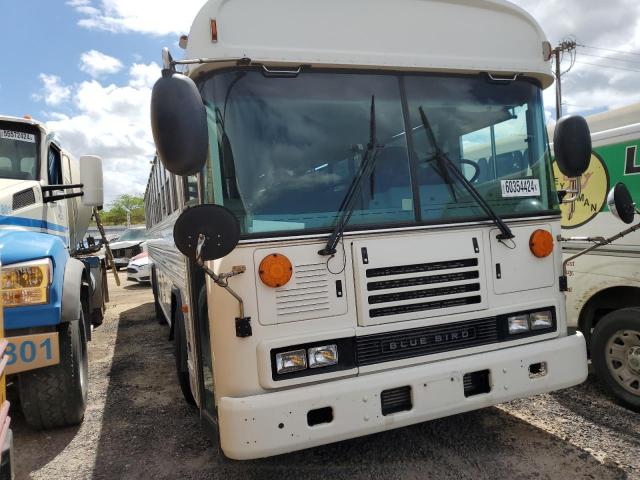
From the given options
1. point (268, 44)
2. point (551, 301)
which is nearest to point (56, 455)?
point (268, 44)

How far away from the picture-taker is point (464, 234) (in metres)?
3.10

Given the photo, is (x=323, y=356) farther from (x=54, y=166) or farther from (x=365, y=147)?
(x=54, y=166)

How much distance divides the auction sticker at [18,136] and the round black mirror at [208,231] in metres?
3.68

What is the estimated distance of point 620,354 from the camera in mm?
3949

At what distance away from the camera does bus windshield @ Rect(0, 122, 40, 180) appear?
194 inches

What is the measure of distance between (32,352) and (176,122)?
2259 millimetres

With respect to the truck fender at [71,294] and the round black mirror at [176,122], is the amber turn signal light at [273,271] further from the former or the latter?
the truck fender at [71,294]

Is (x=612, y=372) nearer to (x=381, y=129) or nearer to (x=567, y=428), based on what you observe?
(x=567, y=428)

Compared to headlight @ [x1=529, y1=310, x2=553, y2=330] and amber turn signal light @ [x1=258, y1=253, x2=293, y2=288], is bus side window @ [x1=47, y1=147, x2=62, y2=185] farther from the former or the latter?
headlight @ [x1=529, y1=310, x2=553, y2=330]

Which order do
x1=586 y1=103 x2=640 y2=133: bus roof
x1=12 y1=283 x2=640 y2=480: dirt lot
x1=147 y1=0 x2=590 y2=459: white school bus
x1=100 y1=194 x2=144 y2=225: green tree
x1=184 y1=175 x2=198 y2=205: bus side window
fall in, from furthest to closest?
x1=100 y1=194 x2=144 y2=225: green tree < x1=586 y1=103 x2=640 y2=133: bus roof < x1=12 y1=283 x2=640 y2=480: dirt lot < x1=184 y1=175 x2=198 y2=205: bus side window < x1=147 y1=0 x2=590 y2=459: white school bus

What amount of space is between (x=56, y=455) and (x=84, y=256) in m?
4.58

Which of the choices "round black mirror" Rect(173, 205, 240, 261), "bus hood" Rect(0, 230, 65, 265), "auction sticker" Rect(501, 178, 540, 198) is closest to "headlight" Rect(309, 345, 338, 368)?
"round black mirror" Rect(173, 205, 240, 261)

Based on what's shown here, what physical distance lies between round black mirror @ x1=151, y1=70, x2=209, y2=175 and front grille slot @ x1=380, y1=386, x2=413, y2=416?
165 cm

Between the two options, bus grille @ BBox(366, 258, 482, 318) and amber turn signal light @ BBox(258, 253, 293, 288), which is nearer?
amber turn signal light @ BBox(258, 253, 293, 288)
